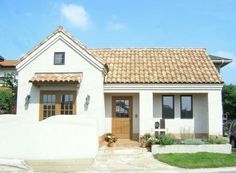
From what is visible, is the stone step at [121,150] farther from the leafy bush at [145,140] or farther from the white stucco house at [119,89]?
the white stucco house at [119,89]

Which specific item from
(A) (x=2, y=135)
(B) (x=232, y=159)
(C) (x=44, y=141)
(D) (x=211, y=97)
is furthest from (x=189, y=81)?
(A) (x=2, y=135)

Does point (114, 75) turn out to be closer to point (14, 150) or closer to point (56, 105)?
point (56, 105)

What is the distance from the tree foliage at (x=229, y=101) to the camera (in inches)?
1353

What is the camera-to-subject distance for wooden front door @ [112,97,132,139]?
872 inches

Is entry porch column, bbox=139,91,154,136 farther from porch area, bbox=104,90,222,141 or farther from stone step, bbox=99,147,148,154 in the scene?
stone step, bbox=99,147,148,154

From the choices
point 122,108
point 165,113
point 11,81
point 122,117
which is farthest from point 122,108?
point 11,81

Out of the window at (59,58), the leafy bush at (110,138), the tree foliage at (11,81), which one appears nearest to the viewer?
the leafy bush at (110,138)

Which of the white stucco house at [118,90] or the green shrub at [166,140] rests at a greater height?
the white stucco house at [118,90]

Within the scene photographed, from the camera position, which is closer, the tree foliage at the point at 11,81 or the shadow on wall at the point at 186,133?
the shadow on wall at the point at 186,133

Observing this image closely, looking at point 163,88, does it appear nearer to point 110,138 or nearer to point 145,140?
point 145,140

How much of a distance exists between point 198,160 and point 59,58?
30.9 ft

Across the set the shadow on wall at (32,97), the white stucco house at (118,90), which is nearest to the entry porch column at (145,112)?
the white stucco house at (118,90)

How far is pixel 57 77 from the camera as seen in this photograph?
19.6m

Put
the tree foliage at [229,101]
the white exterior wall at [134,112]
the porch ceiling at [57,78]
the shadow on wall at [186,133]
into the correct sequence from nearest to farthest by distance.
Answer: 1. the porch ceiling at [57,78]
2. the white exterior wall at [134,112]
3. the shadow on wall at [186,133]
4. the tree foliage at [229,101]
